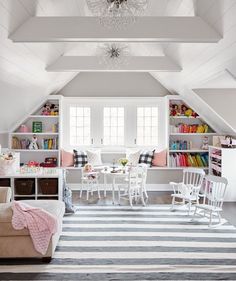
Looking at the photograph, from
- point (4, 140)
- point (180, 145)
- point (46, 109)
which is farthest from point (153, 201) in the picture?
point (4, 140)

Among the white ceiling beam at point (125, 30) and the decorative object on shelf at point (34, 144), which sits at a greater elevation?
the white ceiling beam at point (125, 30)

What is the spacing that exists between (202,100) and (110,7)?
4.32m

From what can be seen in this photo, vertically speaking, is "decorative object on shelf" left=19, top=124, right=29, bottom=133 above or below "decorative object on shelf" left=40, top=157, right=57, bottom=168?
above

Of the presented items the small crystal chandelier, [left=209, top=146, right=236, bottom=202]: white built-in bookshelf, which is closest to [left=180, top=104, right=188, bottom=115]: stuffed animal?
[left=209, top=146, right=236, bottom=202]: white built-in bookshelf

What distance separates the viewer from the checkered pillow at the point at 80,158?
773 centimetres

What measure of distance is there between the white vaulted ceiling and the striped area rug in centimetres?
225

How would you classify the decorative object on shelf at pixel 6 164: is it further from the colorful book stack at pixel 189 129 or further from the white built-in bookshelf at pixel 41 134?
the colorful book stack at pixel 189 129

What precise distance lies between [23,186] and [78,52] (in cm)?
259

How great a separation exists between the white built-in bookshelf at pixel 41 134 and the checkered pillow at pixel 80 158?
0.41 metres

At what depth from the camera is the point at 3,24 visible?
10.2 ft

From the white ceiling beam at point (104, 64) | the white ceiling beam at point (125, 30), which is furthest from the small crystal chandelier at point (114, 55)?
the white ceiling beam at point (125, 30)

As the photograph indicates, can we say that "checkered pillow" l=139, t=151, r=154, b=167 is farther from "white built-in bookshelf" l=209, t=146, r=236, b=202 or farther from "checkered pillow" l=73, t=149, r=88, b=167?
"white built-in bookshelf" l=209, t=146, r=236, b=202

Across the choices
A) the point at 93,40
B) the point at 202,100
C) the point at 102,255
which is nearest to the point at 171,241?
the point at 102,255

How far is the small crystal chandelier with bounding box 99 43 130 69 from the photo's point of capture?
198 inches
